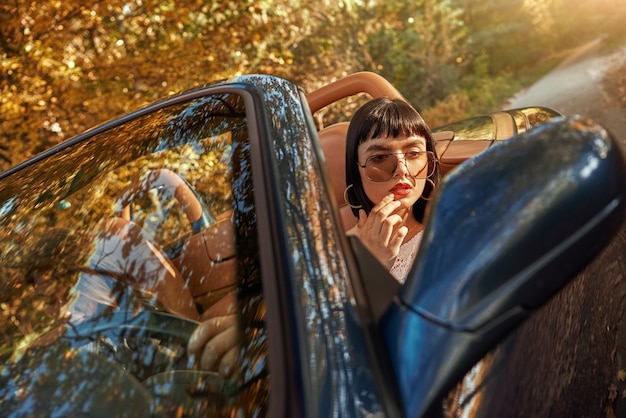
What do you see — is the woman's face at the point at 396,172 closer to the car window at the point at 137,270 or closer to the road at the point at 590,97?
the car window at the point at 137,270

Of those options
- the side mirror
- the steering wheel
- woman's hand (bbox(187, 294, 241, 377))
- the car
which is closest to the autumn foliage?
the steering wheel

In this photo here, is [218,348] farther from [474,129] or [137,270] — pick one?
[474,129]

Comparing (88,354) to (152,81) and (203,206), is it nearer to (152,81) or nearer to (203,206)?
(203,206)

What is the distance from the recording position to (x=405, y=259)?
188 centimetres

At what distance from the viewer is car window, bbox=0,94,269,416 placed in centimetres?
98

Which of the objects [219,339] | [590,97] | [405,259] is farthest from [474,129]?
[590,97]

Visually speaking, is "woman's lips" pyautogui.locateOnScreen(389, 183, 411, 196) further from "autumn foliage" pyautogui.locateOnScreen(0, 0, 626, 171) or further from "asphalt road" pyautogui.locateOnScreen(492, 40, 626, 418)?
"autumn foliage" pyautogui.locateOnScreen(0, 0, 626, 171)

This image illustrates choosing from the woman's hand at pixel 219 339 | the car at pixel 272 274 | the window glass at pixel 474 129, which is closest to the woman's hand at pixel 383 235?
the car at pixel 272 274

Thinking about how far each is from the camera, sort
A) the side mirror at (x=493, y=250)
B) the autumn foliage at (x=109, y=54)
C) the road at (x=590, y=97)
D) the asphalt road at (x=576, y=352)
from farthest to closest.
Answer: the road at (x=590, y=97) < the autumn foliage at (x=109, y=54) < the asphalt road at (x=576, y=352) < the side mirror at (x=493, y=250)

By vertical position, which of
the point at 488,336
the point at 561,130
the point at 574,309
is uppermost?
the point at 561,130

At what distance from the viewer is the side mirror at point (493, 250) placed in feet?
2.77

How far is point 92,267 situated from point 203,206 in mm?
278

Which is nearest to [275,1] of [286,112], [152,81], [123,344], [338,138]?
[152,81]

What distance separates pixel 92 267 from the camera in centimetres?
131
